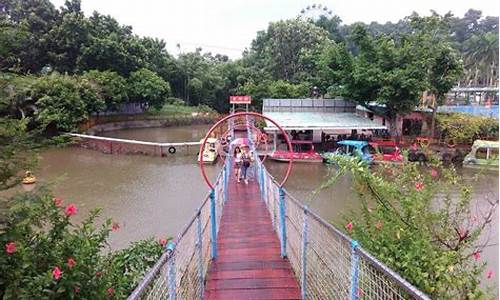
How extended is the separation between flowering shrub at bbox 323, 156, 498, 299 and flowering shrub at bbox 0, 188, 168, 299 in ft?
7.28

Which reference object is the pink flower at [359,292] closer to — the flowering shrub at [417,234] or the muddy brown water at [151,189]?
the flowering shrub at [417,234]

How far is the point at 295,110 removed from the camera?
21.4m

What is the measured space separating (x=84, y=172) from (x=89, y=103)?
8.27 m

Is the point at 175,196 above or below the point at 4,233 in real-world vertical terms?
below

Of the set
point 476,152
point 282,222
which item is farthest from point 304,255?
point 476,152

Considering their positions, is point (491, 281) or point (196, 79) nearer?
point (491, 281)

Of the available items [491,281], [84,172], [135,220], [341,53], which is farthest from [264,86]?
[491,281]

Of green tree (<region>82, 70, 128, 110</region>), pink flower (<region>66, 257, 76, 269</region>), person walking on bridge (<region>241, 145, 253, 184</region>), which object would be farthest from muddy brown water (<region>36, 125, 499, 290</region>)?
green tree (<region>82, 70, 128, 110</region>)

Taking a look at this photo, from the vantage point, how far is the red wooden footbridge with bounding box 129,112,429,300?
249 cm

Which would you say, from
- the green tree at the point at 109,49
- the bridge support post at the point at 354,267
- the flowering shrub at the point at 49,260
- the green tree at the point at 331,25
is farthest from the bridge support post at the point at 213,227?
the green tree at the point at 331,25

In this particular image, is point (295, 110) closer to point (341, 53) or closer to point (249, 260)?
point (341, 53)

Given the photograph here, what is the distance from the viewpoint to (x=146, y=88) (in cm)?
2762

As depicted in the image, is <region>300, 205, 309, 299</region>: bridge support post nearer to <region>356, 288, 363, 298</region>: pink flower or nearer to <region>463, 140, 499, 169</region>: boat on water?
<region>356, 288, 363, 298</region>: pink flower

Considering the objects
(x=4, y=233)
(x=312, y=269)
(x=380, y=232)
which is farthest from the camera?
(x=380, y=232)
